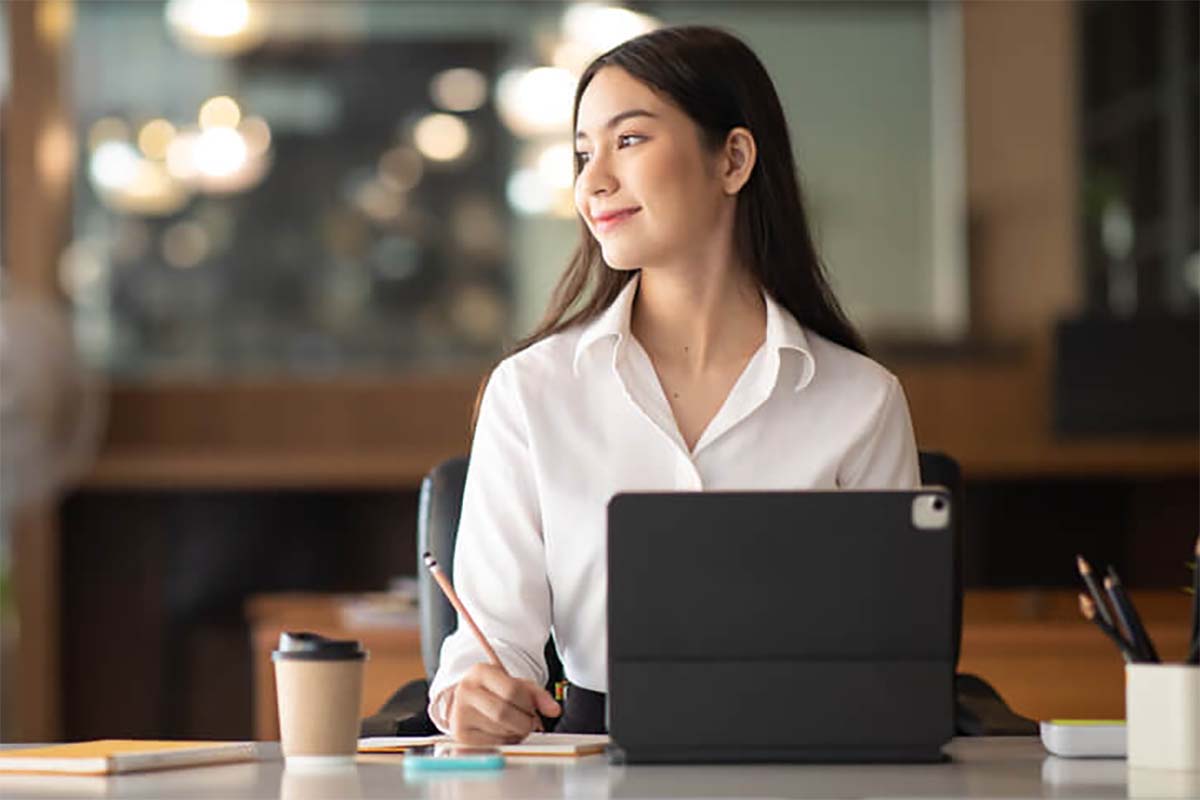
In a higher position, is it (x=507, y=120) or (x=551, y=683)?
(x=507, y=120)

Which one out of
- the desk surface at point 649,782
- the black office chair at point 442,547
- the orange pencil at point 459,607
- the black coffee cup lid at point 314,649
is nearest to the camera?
the desk surface at point 649,782

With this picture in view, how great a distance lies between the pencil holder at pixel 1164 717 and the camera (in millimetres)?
1661

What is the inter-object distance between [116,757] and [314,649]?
0.58 feet

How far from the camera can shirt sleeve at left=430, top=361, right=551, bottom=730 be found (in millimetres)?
2211

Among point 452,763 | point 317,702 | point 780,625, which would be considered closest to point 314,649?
point 317,702

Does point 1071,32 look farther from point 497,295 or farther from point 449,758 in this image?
point 449,758

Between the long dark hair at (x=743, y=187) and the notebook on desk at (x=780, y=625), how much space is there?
2.47 ft

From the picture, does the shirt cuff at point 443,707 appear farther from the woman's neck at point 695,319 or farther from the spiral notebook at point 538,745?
the woman's neck at point 695,319

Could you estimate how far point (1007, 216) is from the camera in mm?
8344

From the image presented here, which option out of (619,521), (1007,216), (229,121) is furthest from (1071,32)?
(619,521)

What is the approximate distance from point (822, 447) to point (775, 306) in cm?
18

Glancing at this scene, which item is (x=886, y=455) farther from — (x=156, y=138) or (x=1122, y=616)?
(x=156, y=138)

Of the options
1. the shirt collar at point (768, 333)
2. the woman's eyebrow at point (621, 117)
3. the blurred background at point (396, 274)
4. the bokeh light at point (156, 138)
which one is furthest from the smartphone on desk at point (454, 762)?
the bokeh light at point (156, 138)

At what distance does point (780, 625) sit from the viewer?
1.62 meters
